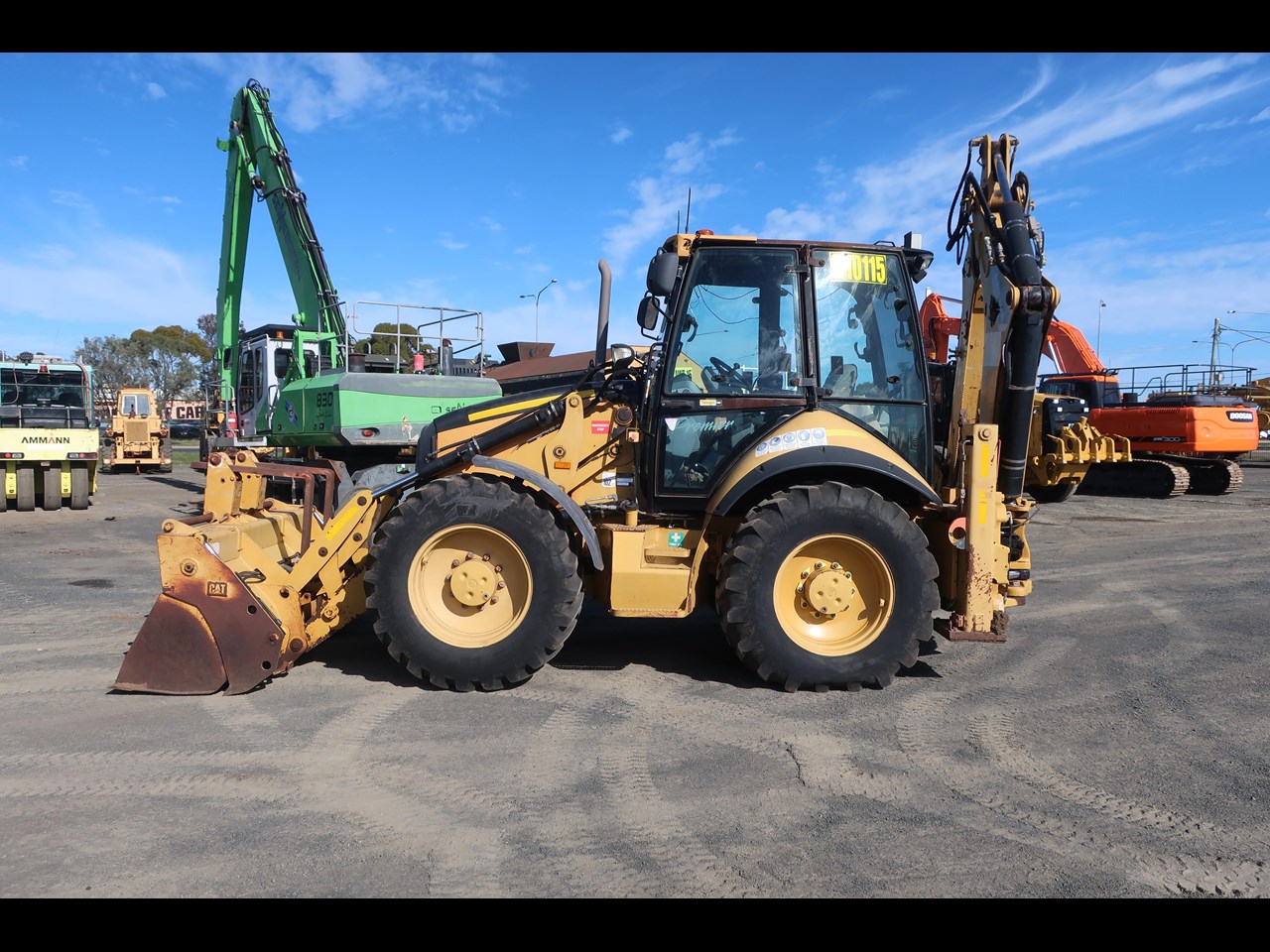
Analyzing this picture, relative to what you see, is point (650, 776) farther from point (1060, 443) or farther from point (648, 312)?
point (1060, 443)

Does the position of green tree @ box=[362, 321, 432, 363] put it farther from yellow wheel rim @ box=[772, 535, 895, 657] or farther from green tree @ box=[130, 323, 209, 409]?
green tree @ box=[130, 323, 209, 409]

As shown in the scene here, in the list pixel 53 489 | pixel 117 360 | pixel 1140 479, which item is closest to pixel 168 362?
pixel 117 360

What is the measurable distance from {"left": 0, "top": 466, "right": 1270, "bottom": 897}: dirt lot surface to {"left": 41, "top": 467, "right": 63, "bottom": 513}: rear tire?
32.9 feet

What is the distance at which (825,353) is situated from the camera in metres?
5.41

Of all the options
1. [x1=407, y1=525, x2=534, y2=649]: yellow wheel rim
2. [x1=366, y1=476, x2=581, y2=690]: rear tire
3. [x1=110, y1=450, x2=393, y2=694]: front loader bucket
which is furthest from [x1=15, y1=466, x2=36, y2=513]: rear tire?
[x1=407, y1=525, x2=534, y2=649]: yellow wheel rim

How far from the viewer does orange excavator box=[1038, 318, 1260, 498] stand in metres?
16.7

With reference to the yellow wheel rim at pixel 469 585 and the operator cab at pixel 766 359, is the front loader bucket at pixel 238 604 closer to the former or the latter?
the yellow wheel rim at pixel 469 585

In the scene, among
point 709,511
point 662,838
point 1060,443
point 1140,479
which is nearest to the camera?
point 662,838

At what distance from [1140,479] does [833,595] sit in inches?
583

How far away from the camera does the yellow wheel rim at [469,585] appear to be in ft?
16.9

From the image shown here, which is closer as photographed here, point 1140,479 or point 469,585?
point 469,585

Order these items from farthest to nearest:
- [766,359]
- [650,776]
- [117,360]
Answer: [117,360]
[766,359]
[650,776]

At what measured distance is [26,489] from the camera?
1461 cm
